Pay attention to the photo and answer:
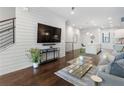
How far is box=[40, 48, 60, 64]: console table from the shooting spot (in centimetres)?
456

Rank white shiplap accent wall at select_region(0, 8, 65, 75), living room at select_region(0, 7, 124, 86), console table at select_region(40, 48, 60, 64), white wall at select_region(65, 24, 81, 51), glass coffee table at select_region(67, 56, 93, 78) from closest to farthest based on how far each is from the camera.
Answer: living room at select_region(0, 7, 124, 86) → glass coffee table at select_region(67, 56, 93, 78) → white shiplap accent wall at select_region(0, 8, 65, 75) → console table at select_region(40, 48, 60, 64) → white wall at select_region(65, 24, 81, 51)

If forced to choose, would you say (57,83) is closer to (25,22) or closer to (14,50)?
(14,50)

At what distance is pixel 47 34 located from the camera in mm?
4770

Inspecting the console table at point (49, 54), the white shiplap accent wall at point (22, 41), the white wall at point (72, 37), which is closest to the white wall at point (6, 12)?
the white shiplap accent wall at point (22, 41)

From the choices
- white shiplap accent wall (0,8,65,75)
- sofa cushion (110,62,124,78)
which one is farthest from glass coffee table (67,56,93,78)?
white shiplap accent wall (0,8,65,75)

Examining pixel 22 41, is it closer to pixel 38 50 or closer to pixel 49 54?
pixel 38 50

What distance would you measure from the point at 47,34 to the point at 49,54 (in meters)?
1.01

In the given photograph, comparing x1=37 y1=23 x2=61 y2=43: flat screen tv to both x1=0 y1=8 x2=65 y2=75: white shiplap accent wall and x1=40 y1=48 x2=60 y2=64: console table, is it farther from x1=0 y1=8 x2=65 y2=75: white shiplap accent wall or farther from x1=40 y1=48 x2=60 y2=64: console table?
x1=40 y1=48 x2=60 y2=64: console table

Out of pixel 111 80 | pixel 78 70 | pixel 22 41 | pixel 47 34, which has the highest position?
pixel 47 34

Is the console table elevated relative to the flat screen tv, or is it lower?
lower

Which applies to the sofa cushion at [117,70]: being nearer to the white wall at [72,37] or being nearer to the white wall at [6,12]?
the white wall at [6,12]

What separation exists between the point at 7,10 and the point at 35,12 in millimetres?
1025

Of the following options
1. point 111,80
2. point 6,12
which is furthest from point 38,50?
point 111,80

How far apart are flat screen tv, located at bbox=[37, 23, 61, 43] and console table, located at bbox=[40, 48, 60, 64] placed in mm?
461
